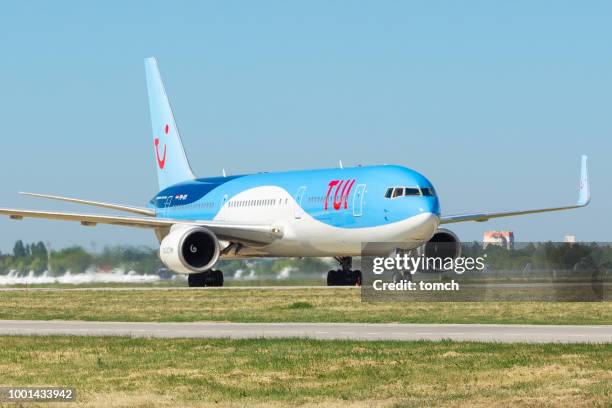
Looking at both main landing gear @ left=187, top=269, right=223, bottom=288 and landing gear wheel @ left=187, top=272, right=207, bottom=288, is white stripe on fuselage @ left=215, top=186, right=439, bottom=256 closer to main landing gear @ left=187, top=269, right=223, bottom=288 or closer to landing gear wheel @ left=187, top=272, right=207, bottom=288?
main landing gear @ left=187, top=269, right=223, bottom=288

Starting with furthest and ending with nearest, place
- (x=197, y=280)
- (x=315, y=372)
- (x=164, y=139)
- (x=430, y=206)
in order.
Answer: (x=164, y=139) < (x=197, y=280) < (x=430, y=206) < (x=315, y=372)

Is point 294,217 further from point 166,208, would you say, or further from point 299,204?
point 166,208

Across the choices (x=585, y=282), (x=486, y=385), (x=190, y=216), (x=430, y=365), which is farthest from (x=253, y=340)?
(x=190, y=216)

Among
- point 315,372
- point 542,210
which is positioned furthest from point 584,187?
point 315,372

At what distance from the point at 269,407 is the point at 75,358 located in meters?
5.77

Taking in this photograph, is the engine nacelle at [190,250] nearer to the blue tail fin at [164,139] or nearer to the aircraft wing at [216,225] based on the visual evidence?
the aircraft wing at [216,225]

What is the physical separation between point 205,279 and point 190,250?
2.91m

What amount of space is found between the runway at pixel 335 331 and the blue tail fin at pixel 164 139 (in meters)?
30.5

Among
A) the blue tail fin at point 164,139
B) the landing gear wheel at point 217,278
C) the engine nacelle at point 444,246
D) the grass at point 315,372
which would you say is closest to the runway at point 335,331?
the grass at point 315,372

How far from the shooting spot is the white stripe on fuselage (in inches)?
1651

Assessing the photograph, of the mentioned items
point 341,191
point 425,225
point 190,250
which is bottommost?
point 190,250

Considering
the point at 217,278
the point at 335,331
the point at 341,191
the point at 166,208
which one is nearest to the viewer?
the point at 335,331

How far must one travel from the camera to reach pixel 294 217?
47.1 metres

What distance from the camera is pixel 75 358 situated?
1941cm
